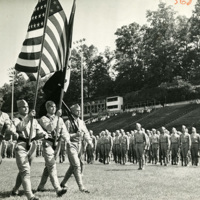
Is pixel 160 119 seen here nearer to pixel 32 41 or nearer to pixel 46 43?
pixel 46 43

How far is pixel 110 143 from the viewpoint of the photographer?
20703 mm

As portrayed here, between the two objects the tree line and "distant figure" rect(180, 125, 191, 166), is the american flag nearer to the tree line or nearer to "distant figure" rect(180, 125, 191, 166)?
"distant figure" rect(180, 125, 191, 166)

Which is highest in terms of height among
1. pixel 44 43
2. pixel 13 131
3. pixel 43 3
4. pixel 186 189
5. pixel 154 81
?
pixel 154 81

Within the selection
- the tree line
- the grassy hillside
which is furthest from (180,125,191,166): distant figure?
the tree line

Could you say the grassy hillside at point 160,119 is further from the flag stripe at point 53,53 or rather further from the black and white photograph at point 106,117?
the flag stripe at point 53,53

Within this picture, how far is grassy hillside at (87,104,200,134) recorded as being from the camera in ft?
119

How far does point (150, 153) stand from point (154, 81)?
44010 millimetres

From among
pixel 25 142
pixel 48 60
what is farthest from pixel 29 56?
pixel 25 142

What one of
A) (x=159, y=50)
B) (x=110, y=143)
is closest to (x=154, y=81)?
(x=159, y=50)

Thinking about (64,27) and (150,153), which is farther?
(150,153)

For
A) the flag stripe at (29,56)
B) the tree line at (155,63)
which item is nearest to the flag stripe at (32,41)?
the flag stripe at (29,56)

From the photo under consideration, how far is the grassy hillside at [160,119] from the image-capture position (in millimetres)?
36294

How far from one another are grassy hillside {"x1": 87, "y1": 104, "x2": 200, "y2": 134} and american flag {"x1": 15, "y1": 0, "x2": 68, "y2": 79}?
998 inches

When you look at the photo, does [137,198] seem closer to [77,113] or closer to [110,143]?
[77,113]
